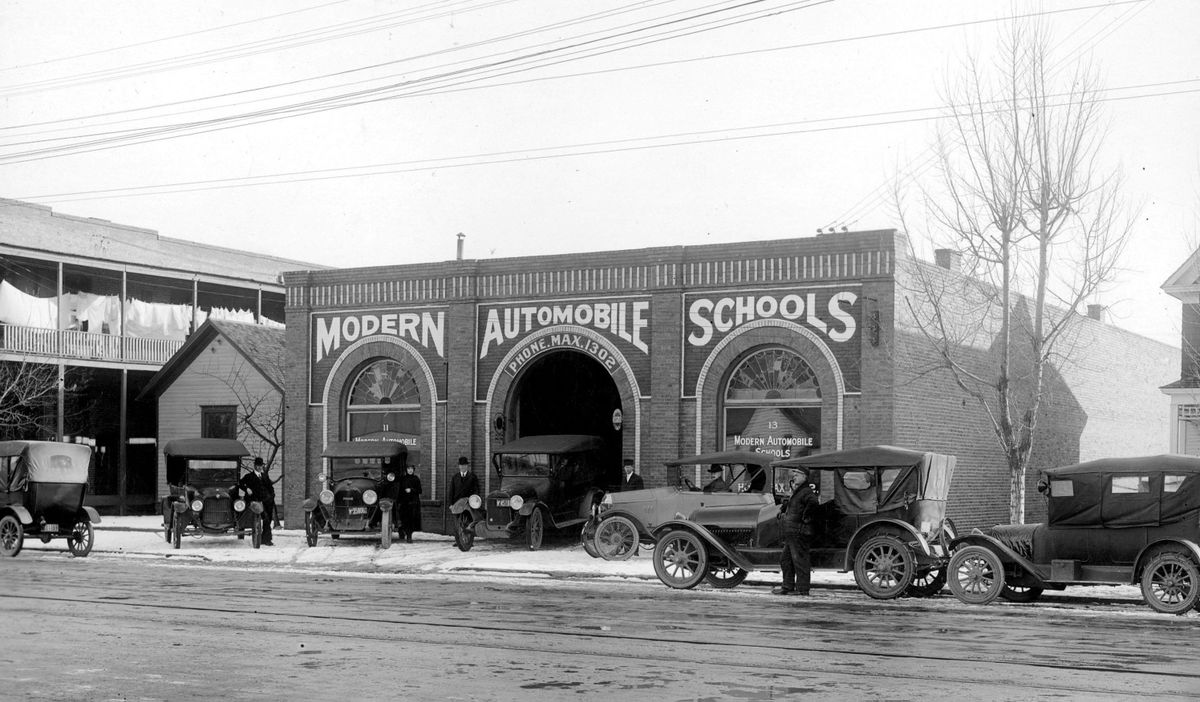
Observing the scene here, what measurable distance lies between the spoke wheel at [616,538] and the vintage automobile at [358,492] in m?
4.40

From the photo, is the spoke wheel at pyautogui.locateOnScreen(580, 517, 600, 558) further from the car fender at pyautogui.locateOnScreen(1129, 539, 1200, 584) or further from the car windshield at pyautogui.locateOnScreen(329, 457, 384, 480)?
the car fender at pyautogui.locateOnScreen(1129, 539, 1200, 584)

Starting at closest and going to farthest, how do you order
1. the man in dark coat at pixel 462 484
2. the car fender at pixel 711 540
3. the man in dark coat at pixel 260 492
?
the car fender at pixel 711 540 → the man in dark coat at pixel 260 492 → the man in dark coat at pixel 462 484

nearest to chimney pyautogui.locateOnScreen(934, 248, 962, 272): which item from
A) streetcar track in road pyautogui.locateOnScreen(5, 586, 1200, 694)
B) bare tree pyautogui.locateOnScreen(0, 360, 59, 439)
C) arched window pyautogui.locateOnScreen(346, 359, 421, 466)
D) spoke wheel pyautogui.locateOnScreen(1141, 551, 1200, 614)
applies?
arched window pyautogui.locateOnScreen(346, 359, 421, 466)

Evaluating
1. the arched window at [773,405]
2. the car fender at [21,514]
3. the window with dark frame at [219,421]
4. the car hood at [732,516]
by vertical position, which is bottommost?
the car fender at [21,514]

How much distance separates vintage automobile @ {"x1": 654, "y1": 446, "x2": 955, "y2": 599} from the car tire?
0.79 meters

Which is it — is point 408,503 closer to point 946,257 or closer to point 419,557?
point 419,557

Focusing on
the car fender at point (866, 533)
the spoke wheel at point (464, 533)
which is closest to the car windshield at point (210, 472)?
the spoke wheel at point (464, 533)

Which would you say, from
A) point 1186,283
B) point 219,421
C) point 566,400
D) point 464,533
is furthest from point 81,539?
point 1186,283

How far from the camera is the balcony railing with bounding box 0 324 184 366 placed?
126 feet

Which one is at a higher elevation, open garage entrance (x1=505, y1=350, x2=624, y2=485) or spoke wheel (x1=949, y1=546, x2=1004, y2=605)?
open garage entrance (x1=505, y1=350, x2=624, y2=485)

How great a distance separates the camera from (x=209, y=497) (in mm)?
26031

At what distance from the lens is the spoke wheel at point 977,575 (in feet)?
51.6

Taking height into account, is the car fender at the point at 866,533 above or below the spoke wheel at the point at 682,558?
above

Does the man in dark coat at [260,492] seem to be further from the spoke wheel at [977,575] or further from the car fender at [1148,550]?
the car fender at [1148,550]
